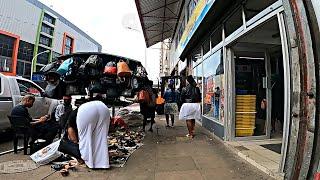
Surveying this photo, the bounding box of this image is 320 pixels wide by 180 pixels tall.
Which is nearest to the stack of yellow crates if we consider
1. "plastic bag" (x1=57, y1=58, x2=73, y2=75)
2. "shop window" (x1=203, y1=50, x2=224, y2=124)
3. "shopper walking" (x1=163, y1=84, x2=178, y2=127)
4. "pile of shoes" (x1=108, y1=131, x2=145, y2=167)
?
"shop window" (x1=203, y1=50, x2=224, y2=124)

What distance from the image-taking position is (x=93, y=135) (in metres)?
5.24

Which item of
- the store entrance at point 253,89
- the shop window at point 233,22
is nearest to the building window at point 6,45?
the shop window at point 233,22

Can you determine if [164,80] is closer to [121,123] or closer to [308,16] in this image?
[121,123]

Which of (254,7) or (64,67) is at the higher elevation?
(254,7)

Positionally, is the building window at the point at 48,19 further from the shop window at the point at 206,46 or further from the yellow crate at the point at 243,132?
the yellow crate at the point at 243,132

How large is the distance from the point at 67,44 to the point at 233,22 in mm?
77111

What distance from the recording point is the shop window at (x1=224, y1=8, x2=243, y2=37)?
22.0ft

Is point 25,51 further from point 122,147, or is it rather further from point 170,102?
point 122,147

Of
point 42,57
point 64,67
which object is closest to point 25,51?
point 42,57

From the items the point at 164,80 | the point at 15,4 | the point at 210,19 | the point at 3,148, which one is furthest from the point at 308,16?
the point at 15,4

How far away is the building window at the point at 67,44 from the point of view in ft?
248

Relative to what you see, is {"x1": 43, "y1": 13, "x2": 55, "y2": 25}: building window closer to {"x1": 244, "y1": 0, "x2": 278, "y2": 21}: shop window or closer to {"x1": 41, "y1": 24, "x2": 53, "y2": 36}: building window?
{"x1": 41, "y1": 24, "x2": 53, "y2": 36}: building window

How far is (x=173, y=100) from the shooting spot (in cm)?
1223

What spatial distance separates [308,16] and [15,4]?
60220mm
